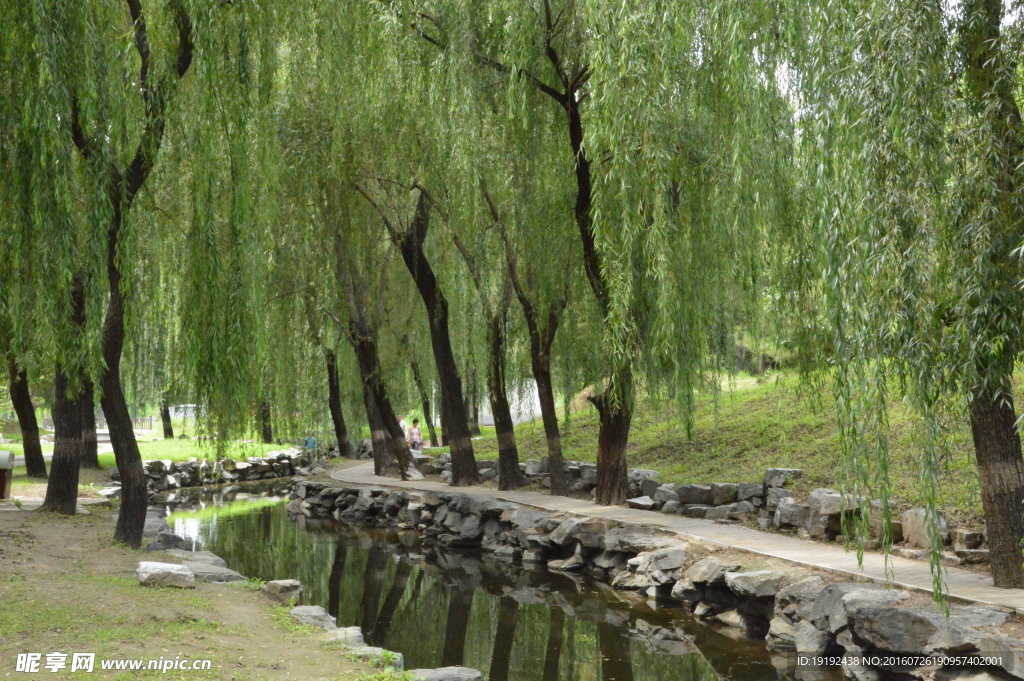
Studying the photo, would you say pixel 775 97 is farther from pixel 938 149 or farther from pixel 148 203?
→ pixel 148 203

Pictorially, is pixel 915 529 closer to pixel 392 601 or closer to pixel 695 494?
pixel 695 494

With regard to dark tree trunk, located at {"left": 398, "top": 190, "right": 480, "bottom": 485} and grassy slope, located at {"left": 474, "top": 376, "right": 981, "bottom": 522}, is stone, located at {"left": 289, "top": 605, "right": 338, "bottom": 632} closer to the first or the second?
grassy slope, located at {"left": 474, "top": 376, "right": 981, "bottom": 522}

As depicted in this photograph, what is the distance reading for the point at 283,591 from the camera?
6848mm

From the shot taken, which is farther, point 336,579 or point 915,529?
point 336,579

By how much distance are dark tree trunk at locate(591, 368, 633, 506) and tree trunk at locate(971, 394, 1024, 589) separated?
445cm

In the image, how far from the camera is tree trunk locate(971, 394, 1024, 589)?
553 centimetres

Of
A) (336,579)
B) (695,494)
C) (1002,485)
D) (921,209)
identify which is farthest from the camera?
(695,494)

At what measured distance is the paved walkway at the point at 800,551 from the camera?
18.3ft

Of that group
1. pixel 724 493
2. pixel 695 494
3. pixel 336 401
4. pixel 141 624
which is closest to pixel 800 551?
pixel 724 493

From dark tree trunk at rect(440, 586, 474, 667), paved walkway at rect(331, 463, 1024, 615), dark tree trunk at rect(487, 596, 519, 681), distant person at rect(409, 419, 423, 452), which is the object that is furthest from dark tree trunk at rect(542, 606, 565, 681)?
distant person at rect(409, 419, 423, 452)

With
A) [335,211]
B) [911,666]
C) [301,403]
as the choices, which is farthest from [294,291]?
[911,666]

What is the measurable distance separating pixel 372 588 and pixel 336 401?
10648 millimetres

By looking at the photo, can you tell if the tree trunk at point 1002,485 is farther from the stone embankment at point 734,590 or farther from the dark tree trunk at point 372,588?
the dark tree trunk at point 372,588

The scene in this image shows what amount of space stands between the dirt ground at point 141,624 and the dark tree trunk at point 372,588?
1256mm
